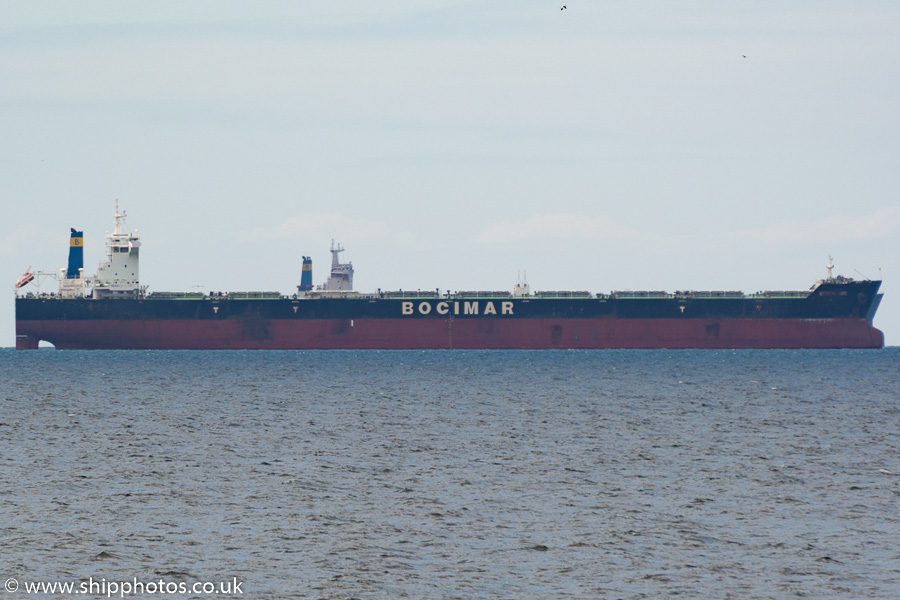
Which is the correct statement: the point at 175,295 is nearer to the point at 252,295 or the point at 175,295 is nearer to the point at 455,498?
the point at 252,295

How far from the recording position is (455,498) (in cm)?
2264

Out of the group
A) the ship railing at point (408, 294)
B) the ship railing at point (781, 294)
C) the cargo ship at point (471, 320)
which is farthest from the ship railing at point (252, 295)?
the ship railing at point (781, 294)

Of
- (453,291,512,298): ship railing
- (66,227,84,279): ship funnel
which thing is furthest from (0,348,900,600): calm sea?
(66,227,84,279): ship funnel

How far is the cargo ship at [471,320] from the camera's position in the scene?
275 ft

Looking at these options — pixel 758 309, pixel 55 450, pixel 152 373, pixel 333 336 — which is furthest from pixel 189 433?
pixel 758 309

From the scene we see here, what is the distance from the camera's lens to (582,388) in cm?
5656

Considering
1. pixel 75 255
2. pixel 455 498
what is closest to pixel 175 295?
pixel 75 255

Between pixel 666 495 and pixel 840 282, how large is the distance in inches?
2675

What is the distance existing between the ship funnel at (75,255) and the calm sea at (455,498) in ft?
155

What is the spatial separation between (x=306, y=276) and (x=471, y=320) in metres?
48.4

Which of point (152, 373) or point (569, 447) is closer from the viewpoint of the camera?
point (569, 447)

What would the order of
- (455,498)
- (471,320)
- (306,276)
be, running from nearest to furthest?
(455,498) → (471,320) → (306,276)

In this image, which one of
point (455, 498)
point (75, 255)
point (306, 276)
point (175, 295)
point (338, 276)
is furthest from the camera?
point (306, 276)

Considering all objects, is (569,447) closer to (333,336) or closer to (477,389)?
(477,389)
